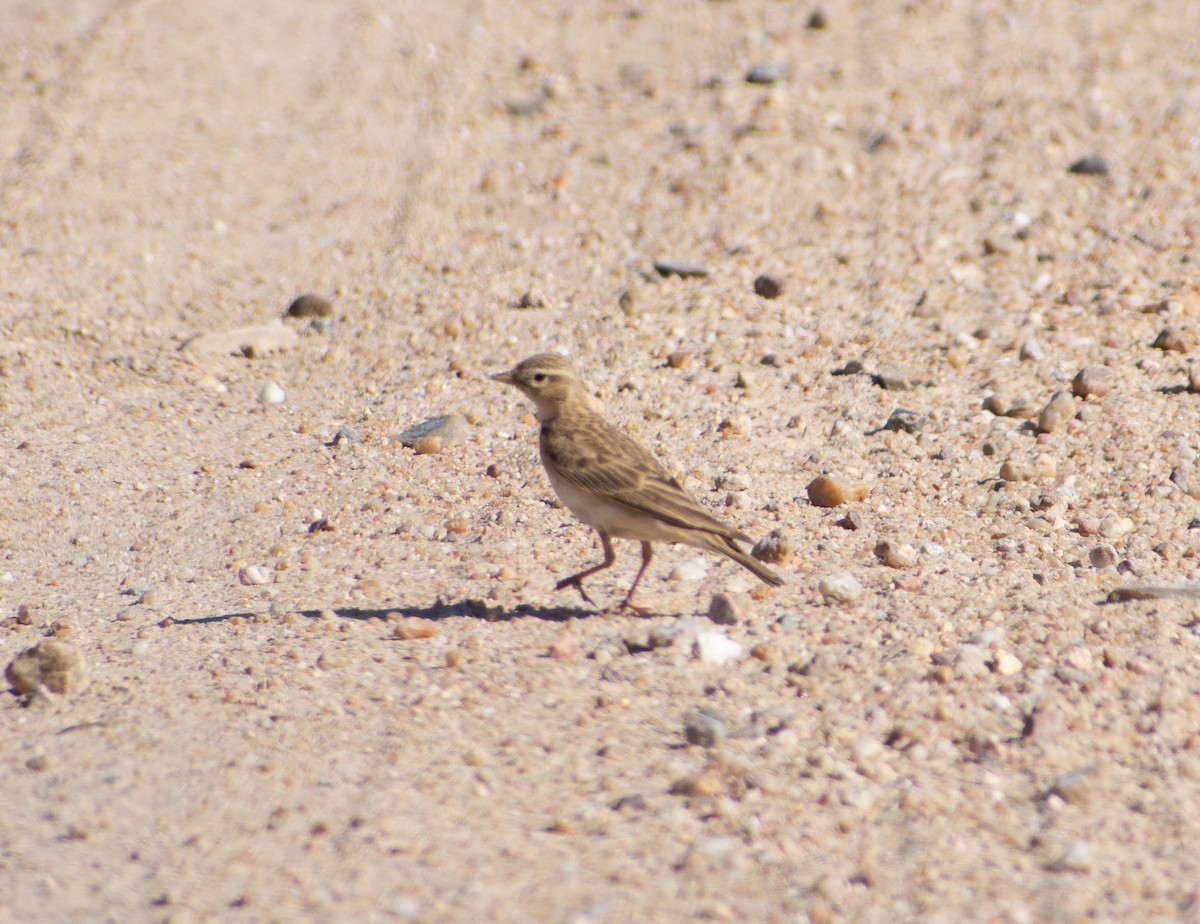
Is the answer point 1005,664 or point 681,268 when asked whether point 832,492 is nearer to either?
point 1005,664

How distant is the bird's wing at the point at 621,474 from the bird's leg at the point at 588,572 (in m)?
0.31

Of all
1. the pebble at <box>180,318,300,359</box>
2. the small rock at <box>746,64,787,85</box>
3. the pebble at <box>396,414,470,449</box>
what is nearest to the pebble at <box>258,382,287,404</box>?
the pebble at <box>180,318,300,359</box>

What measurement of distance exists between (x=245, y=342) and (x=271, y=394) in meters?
0.71

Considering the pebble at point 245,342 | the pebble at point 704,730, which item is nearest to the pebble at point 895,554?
the pebble at point 704,730

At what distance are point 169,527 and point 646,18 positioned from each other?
8.14 meters

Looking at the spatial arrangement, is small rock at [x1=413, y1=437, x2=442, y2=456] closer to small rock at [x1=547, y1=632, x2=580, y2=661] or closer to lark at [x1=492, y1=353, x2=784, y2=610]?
lark at [x1=492, y1=353, x2=784, y2=610]

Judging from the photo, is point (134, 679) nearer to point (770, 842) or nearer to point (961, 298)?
point (770, 842)

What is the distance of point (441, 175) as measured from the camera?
35.4ft

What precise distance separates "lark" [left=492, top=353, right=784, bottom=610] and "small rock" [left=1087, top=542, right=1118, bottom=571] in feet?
5.31

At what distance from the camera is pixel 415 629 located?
5.47m

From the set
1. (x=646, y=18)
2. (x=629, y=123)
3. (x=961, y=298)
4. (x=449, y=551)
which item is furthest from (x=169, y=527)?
(x=646, y=18)

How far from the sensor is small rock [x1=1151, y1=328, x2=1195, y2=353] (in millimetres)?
7945

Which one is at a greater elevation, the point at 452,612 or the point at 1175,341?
the point at 1175,341

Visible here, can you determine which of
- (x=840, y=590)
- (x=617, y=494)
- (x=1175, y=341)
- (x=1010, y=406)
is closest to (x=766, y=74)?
(x=1175, y=341)
